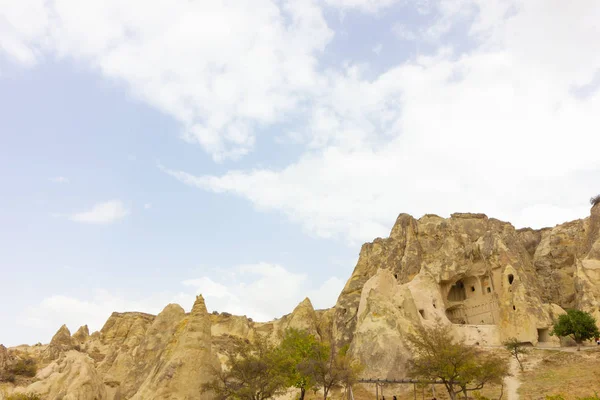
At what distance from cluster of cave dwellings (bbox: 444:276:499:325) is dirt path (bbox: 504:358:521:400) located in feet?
31.5

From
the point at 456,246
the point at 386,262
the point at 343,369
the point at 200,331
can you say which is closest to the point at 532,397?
the point at 343,369

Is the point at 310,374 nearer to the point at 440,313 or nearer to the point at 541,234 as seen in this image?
the point at 440,313

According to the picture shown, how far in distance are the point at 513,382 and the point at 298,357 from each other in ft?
45.0

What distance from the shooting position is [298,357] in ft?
97.0

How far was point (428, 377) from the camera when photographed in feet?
78.3

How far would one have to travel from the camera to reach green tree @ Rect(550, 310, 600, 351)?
31781 mm

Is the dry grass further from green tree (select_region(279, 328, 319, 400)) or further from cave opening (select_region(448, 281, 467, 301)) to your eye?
cave opening (select_region(448, 281, 467, 301))

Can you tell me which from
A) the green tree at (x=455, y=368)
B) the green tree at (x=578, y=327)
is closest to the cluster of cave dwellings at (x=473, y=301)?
the green tree at (x=578, y=327)

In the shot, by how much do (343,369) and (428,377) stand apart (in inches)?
179

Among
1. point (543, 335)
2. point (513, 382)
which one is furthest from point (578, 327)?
point (513, 382)

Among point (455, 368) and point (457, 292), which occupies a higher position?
point (457, 292)

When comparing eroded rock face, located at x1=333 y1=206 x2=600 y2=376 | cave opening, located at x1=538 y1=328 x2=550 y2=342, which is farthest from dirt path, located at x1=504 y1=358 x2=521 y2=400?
cave opening, located at x1=538 y1=328 x2=550 y2=342

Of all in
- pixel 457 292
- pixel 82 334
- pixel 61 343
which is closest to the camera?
pixel 457 292

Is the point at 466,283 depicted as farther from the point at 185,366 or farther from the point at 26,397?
the point at 26,397
